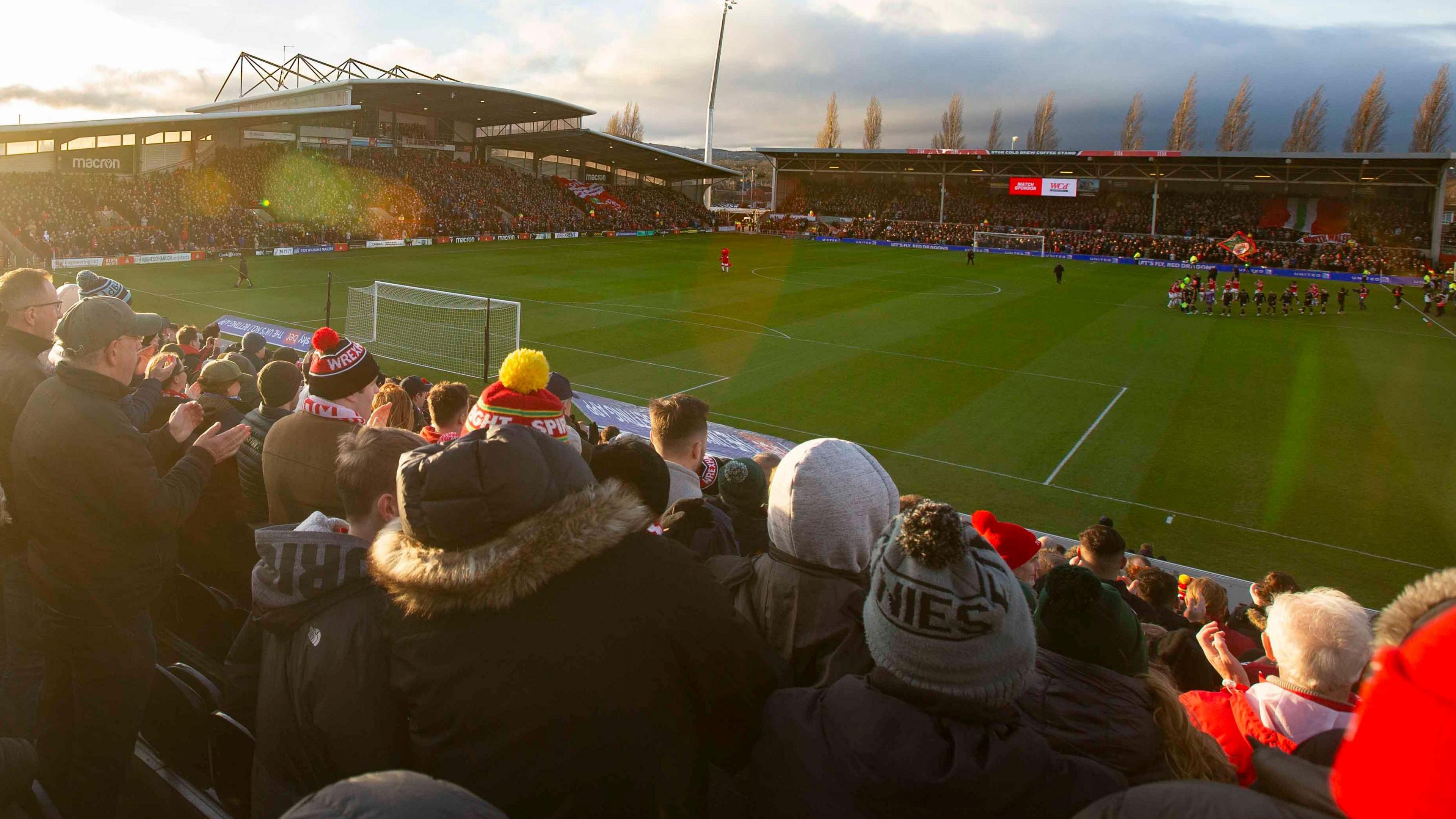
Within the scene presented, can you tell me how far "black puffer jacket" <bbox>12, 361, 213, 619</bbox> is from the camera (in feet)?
13.2

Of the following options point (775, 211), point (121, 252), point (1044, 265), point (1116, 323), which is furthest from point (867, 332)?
point (775, 211)

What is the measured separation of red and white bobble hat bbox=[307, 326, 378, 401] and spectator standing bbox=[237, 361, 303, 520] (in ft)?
1.04

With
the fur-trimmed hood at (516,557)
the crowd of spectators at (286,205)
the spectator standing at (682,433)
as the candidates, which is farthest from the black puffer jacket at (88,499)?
the crowd of spectators at (286,205)

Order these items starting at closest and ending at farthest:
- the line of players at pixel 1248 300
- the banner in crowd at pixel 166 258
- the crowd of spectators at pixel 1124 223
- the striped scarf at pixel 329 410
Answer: the striped scarf at pixel 329 410, the line of players at pixel 1248 300, the banner in crowd at pixel 166 258, the crowd of spectators at pixel 1124 223

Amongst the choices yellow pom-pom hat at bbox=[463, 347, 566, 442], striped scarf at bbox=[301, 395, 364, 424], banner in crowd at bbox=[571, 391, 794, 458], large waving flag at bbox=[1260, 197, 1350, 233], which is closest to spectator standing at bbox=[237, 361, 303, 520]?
striped scarf at bbox=[301, 395, 364, 424]

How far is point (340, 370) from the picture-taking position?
529 centimetres

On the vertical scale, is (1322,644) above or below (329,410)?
below

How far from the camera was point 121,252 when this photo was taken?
3841 centimetres

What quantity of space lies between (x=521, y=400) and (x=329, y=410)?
1.32 meters

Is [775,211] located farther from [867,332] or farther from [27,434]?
[27,434]

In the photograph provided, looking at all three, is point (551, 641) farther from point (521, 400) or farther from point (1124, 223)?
point (1124, 223)

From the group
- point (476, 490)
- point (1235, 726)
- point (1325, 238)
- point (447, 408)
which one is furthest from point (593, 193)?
point (476, 490)

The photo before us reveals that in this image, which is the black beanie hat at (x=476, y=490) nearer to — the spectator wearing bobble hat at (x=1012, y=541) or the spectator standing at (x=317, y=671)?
the spectator standing at (x=317, y=671)

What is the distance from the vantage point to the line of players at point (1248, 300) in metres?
34.4
